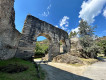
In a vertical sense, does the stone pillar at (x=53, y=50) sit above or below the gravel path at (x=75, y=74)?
above

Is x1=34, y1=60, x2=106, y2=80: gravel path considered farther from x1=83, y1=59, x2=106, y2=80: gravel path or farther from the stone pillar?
the stone pillar

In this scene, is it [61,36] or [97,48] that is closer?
[97,48]

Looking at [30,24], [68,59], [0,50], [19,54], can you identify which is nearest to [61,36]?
[68,59]

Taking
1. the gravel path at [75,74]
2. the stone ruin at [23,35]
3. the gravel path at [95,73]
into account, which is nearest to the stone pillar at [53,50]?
the stone ruin at [23,35]

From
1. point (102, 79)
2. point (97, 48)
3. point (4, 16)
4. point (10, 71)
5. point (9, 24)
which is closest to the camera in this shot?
point (10, 71)

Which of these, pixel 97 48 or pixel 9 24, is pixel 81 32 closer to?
pixel 97 48

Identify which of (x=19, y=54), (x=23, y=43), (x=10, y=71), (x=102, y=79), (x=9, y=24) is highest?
(x=9, y=24)

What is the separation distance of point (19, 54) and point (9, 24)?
4098 mm

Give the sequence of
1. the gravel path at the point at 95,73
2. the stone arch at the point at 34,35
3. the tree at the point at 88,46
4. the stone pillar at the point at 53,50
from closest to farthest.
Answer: the gravel path at the point at 95,73, the stone arch at the point at 34,35, the stone pillar at the point at 53,50, the tree at the point at 88,46

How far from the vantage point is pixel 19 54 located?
7.12m

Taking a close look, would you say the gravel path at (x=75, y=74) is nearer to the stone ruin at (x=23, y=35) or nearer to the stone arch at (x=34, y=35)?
the stone ruin at (x=23, y=35)

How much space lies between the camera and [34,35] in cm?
887

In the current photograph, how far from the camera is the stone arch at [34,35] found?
25.1 feet

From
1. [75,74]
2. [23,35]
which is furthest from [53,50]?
[75,74]
